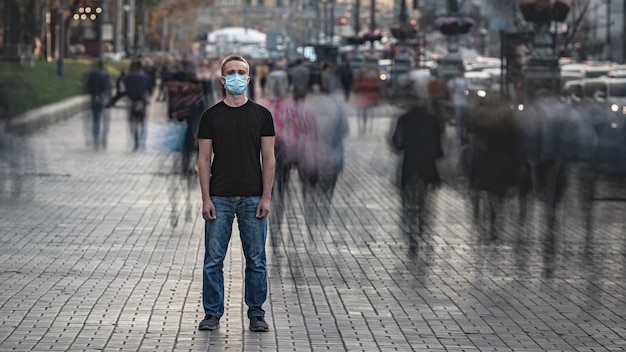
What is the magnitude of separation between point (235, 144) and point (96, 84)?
845 inches

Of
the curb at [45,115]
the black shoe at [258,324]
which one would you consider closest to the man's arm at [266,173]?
the black shoe at [258,324]

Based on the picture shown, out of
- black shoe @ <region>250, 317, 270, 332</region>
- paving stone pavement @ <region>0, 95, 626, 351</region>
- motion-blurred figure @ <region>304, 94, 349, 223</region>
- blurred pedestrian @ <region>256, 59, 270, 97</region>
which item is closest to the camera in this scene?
paving stone pavement @ <region>0, 95, 626, 351</region>

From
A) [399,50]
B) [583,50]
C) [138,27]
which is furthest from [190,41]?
[399,50]

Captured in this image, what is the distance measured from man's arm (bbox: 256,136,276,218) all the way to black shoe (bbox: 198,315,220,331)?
71 centimetres

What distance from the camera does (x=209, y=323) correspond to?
9898 millimetres

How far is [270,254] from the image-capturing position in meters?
14.2

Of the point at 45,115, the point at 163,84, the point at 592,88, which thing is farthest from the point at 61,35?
the point at 592,88

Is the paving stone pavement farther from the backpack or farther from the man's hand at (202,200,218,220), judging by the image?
the backpack

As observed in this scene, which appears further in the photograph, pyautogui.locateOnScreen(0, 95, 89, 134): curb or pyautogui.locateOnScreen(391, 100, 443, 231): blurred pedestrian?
pyautogui.locateOnScreen(0, 95, 89, 134): curb

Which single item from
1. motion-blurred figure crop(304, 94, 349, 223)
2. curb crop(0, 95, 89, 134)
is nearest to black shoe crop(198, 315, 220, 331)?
motion-blurred figure crop(304, 94, 349, 223)

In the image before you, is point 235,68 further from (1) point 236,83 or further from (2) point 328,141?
(2) point 328,141

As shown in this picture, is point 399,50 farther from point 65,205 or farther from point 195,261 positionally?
point 195,261

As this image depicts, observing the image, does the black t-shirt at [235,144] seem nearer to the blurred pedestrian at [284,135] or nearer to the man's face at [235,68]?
the man's face at [235,68]

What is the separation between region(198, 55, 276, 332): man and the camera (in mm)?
9820
